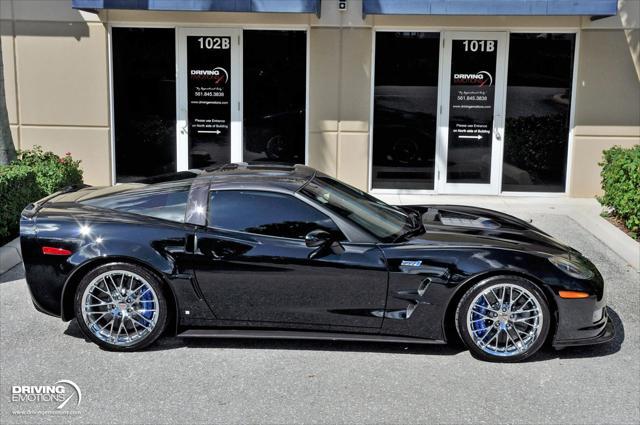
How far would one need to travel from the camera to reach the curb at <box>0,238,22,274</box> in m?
7.25

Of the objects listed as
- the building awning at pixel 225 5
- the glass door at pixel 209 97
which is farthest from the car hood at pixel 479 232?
the glass door at pixel 209 97

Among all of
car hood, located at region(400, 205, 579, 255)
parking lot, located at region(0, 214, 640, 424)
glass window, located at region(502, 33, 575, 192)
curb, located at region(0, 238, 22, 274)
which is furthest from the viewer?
glass window, located at region(502, 33, 575, 192)

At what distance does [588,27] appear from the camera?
10617mm

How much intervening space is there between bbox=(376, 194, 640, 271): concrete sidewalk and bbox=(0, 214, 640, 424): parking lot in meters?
3.01

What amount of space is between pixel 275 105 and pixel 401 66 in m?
2.05

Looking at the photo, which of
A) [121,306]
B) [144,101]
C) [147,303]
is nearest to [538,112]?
[144,101]

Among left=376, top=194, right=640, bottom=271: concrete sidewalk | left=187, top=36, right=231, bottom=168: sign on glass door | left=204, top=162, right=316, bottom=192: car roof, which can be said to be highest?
left=187, top=36, right=231, bottom=168: sign on glass door

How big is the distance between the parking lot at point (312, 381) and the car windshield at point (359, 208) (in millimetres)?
894

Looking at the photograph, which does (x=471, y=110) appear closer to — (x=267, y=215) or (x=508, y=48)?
(x=508, y=48)

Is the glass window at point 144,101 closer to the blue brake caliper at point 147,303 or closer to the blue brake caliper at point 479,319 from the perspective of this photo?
the blue brake caliper at point 147,303

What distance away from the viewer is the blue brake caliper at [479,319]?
5066 millimetres

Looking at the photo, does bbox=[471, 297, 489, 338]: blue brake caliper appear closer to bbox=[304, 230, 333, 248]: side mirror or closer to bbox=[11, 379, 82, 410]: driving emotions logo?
bbox=[304, 230, 333, 248]: side mirror

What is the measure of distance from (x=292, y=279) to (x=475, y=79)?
6.92 m

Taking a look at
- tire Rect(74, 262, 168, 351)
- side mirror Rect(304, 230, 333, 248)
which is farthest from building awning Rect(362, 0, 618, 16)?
tire Rect(74, 262, 168, 351)
